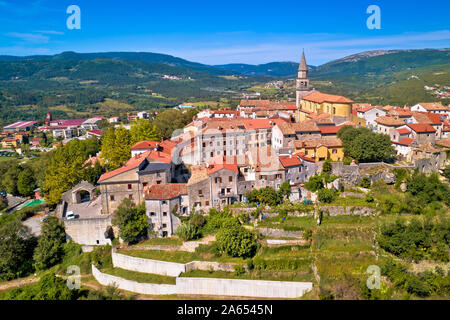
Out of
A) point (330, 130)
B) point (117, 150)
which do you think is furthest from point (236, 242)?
point (330, 130)

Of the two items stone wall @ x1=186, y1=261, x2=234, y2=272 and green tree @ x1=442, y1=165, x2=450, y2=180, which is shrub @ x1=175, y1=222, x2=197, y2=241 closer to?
stone wall @ x1=186, y1=261, x2=234, y2=272

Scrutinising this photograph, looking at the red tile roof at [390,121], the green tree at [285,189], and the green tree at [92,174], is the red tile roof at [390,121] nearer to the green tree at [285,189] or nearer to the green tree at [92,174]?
the green tree at [285,189]

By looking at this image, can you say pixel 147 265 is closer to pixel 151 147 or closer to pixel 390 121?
pixel 151 147

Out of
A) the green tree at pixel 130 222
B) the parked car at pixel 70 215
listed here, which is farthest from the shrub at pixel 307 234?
the parked car at pixel 70 215

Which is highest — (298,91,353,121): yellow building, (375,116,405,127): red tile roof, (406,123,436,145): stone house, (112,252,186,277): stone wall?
(298,91,353,121): yellow building

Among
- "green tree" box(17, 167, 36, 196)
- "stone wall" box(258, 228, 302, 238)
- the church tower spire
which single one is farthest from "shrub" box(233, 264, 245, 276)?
the church tower spire

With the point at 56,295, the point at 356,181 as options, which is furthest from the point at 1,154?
the point at 356,181
